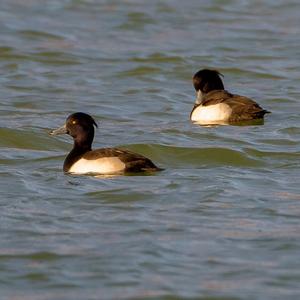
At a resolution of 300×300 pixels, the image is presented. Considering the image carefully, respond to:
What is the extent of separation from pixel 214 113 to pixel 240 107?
1.24ft

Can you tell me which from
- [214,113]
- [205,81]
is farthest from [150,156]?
[205,81]

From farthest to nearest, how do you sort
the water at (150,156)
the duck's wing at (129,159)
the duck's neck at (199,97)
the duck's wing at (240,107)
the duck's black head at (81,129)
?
the duck's neck at (199,97), the duck's wing at (240,107), the duck's black head at (81,129), the duck's wing at (129,159), the water at (150,156)

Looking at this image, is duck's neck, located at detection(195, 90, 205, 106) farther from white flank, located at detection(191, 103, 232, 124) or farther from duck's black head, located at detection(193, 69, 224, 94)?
white flank, located at detection(191, 103, 232, 124)

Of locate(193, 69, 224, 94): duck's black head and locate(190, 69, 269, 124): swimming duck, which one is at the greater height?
locate(193, 69, 224, 94): duck's black head

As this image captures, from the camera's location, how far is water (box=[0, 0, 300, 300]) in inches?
402

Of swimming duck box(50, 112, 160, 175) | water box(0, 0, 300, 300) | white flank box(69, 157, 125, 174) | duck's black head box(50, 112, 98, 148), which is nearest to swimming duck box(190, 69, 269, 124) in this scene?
water box(0, 0, 300, 300)

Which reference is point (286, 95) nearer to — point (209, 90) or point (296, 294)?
point (209, 90)

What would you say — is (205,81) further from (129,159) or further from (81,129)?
(129,159)

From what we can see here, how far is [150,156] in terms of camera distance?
15.4m

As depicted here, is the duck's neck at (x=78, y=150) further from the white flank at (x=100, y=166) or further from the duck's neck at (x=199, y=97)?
the duck's neck at (x=199, y=97)

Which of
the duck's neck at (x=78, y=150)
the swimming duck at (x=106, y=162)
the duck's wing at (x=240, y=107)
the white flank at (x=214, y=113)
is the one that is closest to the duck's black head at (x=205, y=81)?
the duck's wing at (x=240, y=107)

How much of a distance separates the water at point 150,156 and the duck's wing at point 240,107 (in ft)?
0.90

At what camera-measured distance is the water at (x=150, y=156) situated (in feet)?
33.5

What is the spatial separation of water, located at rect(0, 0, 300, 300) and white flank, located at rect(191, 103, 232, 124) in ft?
0.82
